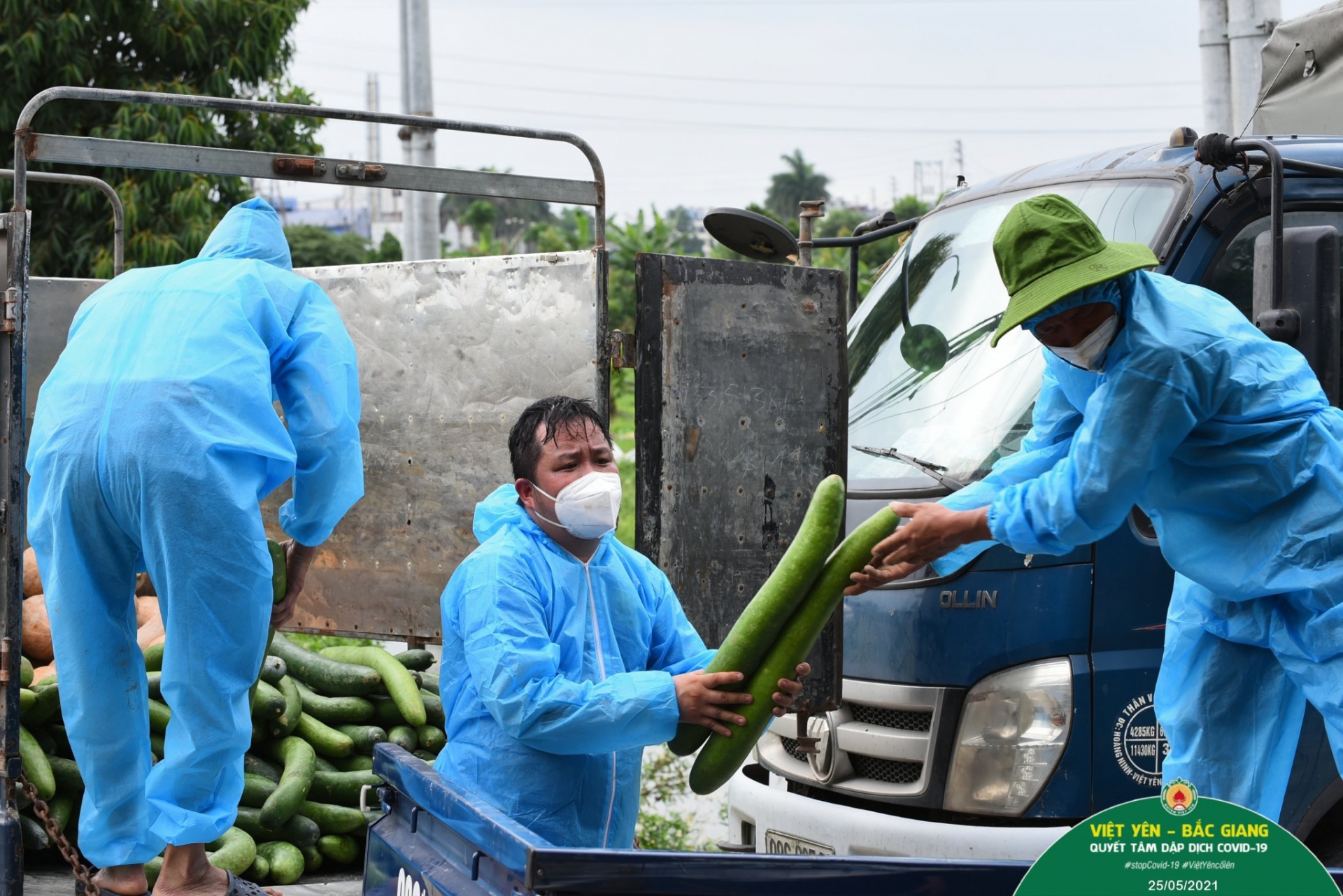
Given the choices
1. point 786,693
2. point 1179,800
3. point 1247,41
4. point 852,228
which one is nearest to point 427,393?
point 786,693

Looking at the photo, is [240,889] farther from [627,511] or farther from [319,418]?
[627,511]

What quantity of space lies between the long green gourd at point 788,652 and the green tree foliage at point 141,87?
30.9 ft

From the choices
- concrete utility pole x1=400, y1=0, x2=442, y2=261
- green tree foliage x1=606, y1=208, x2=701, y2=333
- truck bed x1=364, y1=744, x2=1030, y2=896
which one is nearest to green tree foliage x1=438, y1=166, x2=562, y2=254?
green tree foliage x1=606, y1=208, x2=701, y2=333

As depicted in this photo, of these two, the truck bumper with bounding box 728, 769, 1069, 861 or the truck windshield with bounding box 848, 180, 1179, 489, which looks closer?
the truck bumper with bounding box 728, 769, 1069, 861

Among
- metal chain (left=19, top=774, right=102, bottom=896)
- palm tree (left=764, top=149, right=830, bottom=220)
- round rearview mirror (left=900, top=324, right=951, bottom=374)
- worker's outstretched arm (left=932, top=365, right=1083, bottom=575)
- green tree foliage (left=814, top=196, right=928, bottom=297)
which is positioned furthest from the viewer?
palm tree (left=764, top=149, right=830, bottom=220)

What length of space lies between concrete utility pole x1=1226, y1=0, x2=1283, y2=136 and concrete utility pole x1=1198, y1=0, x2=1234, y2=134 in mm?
199

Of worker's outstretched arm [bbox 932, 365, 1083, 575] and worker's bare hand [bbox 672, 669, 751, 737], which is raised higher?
worker's outstretched arm [bbox 932, 365, 1083, 575]

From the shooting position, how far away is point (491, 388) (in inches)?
193

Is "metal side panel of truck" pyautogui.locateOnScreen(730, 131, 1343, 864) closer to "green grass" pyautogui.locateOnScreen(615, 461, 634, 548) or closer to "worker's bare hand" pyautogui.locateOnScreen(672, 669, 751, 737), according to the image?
"worker's bare hand" pyautogui.locateOnScreen(672, 669, 751, 737)

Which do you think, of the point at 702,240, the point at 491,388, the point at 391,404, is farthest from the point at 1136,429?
the point at 702,240

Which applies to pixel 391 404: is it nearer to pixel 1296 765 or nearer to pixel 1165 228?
pixel 1165 228

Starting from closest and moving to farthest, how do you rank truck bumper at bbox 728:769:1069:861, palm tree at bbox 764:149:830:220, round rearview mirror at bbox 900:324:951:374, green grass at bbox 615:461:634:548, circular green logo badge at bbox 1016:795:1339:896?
circular green logo badge at bbox 1016:795:1339:896, truck bumper at bbox 728:769:1069:861, round rearview mirror at bbox 900:324:951:374, green grass at bbox 615:461:634:548, palm tree at bbox 764:149:830:220

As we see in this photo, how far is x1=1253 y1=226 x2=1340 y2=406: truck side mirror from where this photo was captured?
3.54m

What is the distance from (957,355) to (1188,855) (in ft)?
8.43
